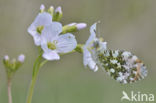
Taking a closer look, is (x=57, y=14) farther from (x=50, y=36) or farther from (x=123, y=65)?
(x=123, y=65)

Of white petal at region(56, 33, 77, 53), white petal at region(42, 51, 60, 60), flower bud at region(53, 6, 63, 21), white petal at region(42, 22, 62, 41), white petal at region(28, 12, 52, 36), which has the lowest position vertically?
white petal at region(42, 51, 60, 60)

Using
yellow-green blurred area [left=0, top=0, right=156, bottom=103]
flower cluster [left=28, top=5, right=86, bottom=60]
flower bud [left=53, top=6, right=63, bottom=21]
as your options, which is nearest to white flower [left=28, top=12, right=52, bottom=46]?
flower cluster [left=28, top=5, right=86, bottom=60]

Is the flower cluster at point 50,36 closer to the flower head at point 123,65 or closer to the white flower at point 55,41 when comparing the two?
the white flower at point 55,41

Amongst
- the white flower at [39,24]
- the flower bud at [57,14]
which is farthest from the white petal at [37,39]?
the flower bud at [57,14]

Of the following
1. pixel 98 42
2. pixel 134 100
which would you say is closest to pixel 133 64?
pixel 98 42

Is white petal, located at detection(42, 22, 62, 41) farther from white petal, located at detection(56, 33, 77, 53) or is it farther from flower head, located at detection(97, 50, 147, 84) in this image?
flower head, located at detection(97, 50, 147, 84)

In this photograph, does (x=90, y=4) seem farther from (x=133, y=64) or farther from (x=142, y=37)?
(x=133, y=64)
